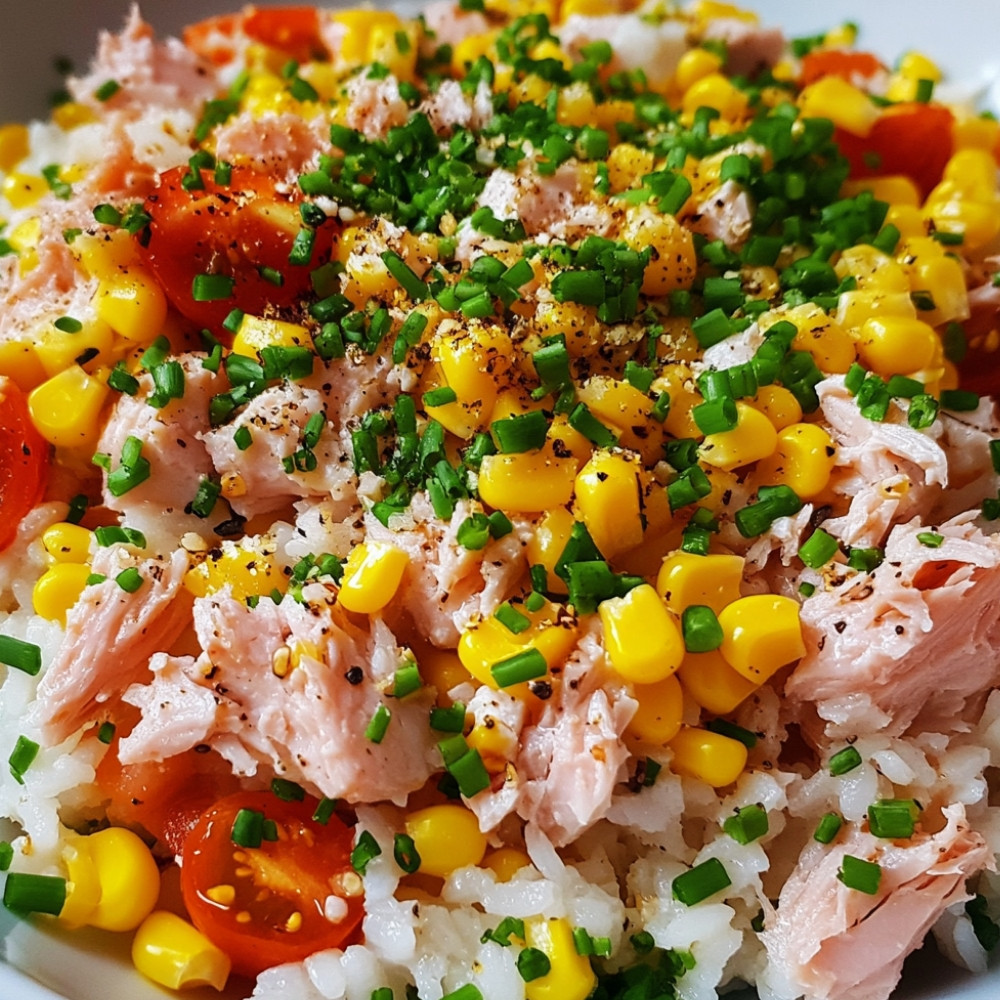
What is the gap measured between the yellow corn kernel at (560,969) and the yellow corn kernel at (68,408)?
2.17m

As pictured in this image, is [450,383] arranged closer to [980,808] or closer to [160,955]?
[160,955]

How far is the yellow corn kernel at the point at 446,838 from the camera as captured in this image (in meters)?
2.86

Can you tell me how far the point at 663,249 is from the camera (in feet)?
11.4

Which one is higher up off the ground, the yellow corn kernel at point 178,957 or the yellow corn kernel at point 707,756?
the yellow corn kernel at point 707,756

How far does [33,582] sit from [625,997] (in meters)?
2.28

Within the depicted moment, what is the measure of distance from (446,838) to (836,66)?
4.41 meters

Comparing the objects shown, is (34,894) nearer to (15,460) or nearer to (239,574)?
(239,574)

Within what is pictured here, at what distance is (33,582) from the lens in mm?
3367

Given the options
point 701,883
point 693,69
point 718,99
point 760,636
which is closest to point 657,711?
point 760,636

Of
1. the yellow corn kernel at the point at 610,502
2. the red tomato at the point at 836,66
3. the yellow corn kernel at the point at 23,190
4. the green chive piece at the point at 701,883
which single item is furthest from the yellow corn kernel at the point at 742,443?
the yellow corn kernel at the point at 23,190

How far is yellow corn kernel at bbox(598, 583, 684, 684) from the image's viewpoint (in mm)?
2744

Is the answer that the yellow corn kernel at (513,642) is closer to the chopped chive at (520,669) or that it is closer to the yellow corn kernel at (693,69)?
the chopped chive at (520,669)

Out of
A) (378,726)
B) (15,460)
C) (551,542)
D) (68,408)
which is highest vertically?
(68,408)

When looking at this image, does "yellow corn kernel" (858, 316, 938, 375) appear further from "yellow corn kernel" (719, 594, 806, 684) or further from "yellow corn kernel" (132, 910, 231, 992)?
"yellow corn kernel" (132, 910, 231, 992)
